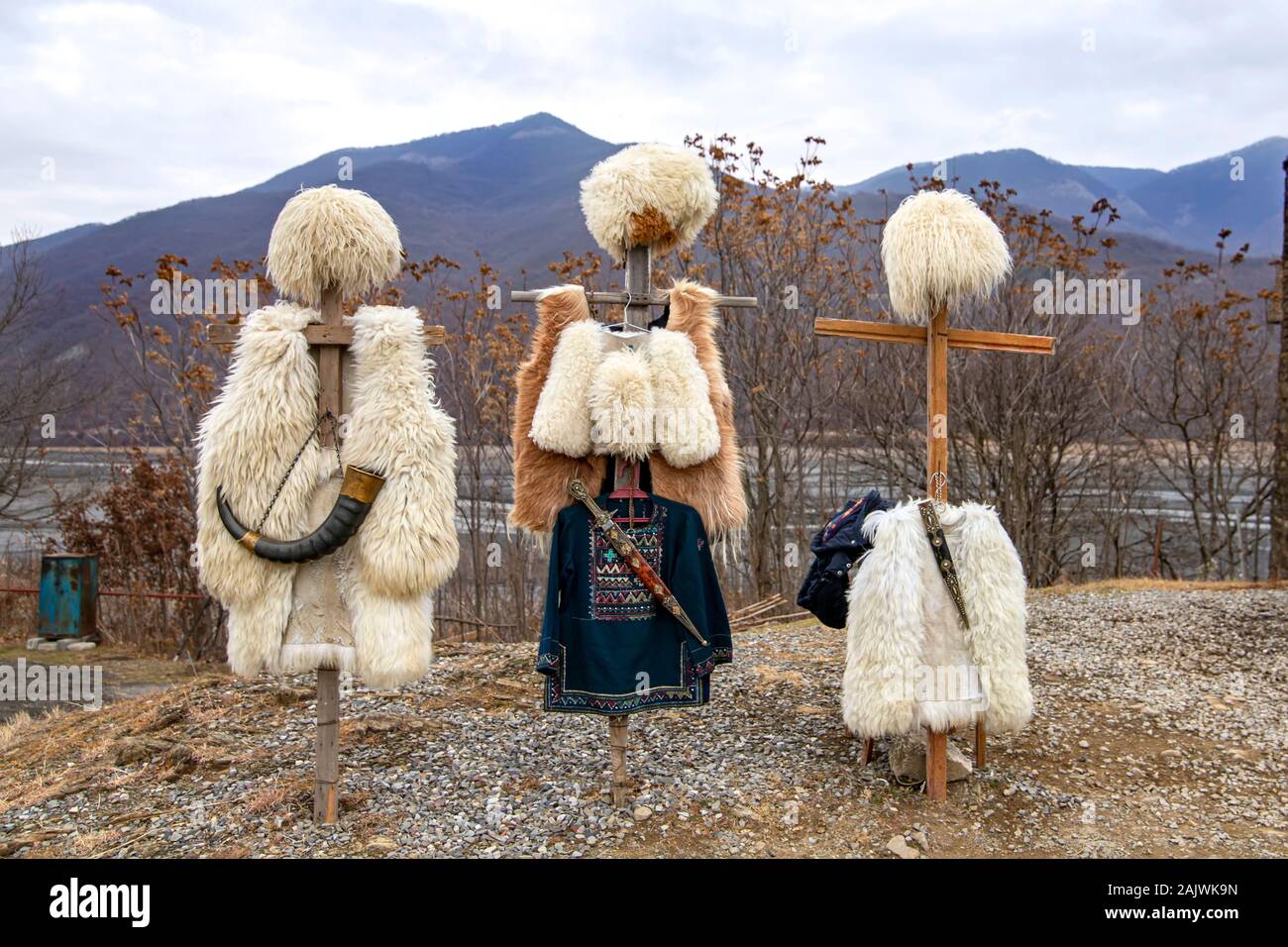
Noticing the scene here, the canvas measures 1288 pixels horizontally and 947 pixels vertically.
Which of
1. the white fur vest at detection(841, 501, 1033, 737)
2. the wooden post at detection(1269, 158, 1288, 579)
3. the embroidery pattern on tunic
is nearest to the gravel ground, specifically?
the white fur vest at detection(841, 501, 1033, 737)

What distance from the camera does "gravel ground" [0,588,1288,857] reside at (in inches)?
147

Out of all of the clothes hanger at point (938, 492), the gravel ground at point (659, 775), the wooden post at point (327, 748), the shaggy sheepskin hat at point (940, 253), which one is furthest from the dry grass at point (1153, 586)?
the wooden post at point (327, 748)

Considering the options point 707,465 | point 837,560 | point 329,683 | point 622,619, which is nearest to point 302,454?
point 329,683

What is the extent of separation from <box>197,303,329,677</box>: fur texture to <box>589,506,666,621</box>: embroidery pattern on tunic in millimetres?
1242

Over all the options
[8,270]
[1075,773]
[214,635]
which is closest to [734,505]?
[1075,773]

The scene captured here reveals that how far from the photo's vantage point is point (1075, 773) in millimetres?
4387

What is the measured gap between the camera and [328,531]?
11.5 ft

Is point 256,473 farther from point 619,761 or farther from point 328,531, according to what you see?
point 619,761

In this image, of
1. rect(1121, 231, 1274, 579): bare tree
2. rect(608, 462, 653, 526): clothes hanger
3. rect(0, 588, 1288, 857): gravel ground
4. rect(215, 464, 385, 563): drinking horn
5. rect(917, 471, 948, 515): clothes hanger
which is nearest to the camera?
rect(215, 464, 385, 563): drinking horn

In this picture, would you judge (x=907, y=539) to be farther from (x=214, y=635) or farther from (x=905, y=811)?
(x=214, y=635)

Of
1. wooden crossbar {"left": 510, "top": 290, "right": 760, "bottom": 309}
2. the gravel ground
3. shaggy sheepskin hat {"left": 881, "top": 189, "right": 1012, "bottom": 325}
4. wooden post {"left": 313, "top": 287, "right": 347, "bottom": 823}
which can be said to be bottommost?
the gravel ground

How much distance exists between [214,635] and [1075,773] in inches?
349

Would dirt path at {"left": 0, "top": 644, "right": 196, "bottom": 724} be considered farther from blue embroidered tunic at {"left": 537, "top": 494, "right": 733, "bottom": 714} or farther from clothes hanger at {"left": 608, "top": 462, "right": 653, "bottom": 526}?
clothes hanger at {"left": 608, "top": 462, "right": 653, "bottom": 526}

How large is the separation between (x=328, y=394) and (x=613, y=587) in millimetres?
A: 1484
